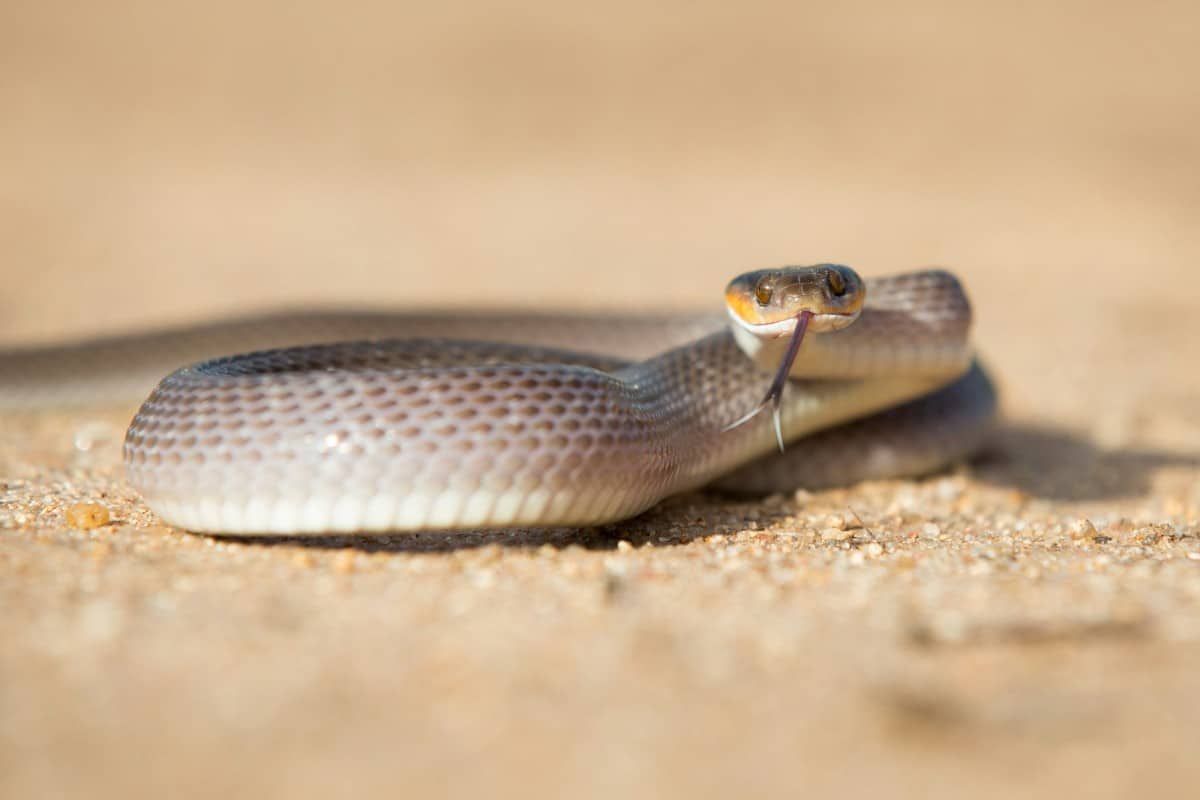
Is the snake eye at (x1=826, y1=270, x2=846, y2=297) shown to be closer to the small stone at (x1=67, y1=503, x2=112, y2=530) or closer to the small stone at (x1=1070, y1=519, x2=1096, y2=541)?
the small stone at (x1=1070, y1=519, x2=1096, y2=541)

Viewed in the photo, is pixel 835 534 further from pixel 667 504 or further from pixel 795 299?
pixel 795 299

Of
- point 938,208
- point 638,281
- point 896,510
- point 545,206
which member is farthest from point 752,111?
point 896,510

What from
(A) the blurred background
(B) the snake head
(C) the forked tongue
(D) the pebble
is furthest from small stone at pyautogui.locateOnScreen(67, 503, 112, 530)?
(A) the blurred background

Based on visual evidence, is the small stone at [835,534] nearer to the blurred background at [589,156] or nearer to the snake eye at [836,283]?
the snake eye at [836,283]

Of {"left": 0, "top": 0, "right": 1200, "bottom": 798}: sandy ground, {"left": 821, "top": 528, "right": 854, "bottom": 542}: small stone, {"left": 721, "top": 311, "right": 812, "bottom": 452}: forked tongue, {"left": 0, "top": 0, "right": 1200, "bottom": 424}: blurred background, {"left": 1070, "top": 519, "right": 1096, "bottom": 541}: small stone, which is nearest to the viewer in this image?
{"left": 0, "top": 0, "right": 1200, "bottom": 798}: sandy ground

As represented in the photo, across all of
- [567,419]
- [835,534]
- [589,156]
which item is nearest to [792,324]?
[835,534]

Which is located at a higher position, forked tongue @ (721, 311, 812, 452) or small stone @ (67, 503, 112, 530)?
forked tongue @ (721, 311, 812, 452)

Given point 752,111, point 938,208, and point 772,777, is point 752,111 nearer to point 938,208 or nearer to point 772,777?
point 938,208
